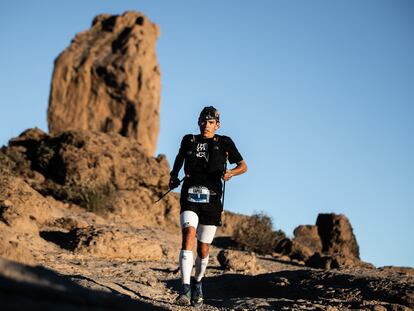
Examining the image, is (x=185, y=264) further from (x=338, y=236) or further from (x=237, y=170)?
(x=338, y=236)

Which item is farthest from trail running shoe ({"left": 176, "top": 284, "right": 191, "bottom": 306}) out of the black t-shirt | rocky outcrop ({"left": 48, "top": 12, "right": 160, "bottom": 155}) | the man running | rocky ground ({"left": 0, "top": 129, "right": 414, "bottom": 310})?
rocky outcrop ({"left": 48, "top": 12, "right": 160, "bottom": 155})

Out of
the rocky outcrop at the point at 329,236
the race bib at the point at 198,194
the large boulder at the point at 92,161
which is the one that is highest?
the large boulder at the point at 92,161

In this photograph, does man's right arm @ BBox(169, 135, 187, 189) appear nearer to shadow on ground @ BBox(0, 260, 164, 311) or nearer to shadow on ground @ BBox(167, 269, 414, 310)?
shadow on ground @ BBox(167, 269, 414, 310)

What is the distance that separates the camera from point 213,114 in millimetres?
7715

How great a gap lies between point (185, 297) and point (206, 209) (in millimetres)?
968

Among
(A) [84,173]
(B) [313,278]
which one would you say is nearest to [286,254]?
(A) [84,173]

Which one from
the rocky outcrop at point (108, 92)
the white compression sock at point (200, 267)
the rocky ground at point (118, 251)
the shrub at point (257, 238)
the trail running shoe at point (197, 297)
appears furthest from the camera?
the rocky outcrop at point (108, 92)

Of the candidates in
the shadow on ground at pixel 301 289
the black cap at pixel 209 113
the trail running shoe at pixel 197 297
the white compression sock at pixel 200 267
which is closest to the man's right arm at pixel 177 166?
the black cap at pixel 209 113

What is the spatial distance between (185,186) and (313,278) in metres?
3.23

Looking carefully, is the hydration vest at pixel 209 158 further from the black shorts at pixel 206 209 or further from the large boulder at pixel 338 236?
the large boulder at pixel 338 236

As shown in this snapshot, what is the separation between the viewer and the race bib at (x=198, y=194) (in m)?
7.50

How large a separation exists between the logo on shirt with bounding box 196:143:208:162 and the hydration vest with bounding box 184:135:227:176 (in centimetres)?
3

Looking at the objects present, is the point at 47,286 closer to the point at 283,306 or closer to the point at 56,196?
the point at 283,306

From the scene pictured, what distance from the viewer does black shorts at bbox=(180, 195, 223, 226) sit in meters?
7.49
